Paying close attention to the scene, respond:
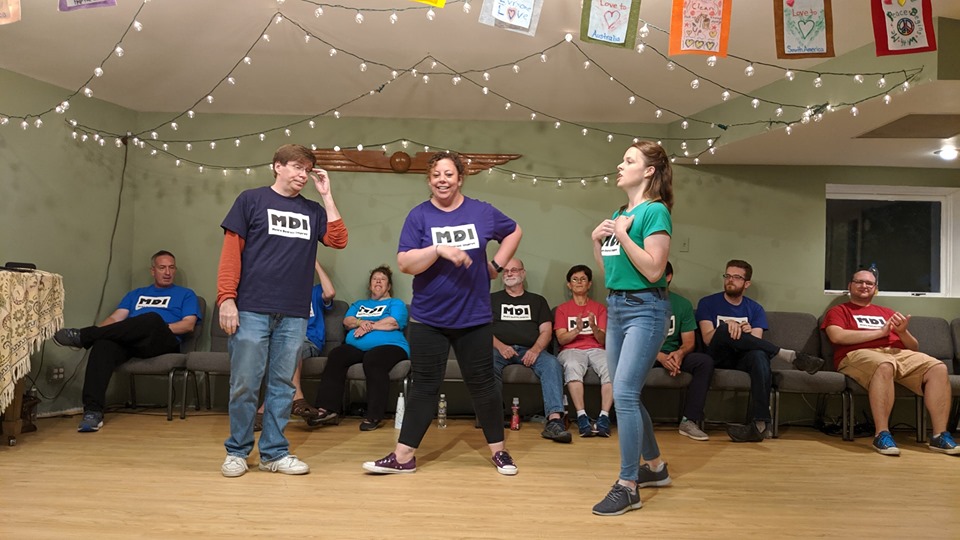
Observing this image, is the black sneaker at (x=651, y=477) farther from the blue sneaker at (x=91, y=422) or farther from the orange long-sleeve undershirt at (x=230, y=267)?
the blue sneaker at (x=91, y=422)

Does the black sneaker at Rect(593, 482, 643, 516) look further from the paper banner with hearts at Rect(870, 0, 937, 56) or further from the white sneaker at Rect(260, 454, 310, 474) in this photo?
the paper banner with hearts at Rect(870, 0, 937, 56)

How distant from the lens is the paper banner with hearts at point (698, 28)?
3.40m

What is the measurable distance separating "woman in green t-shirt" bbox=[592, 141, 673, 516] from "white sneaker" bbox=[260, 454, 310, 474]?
1334 mm

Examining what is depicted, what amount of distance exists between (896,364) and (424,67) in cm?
348

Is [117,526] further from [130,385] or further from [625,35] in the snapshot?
[130,385]

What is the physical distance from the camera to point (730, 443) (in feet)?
15.2

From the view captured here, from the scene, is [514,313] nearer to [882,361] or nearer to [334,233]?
[334,233]

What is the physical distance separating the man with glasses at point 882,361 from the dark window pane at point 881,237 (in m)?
0.96

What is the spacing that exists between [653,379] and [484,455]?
1.51 meters

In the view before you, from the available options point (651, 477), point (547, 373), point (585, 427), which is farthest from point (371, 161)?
point (651, 477)

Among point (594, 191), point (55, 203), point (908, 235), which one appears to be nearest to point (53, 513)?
point (55, 203)

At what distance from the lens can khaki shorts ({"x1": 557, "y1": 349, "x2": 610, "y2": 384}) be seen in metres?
4.99

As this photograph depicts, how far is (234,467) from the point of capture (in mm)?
3340

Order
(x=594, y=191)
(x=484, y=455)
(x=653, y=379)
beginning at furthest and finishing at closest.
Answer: (x=594, y=191), (x=653, y=379), (x=484, y=455)
